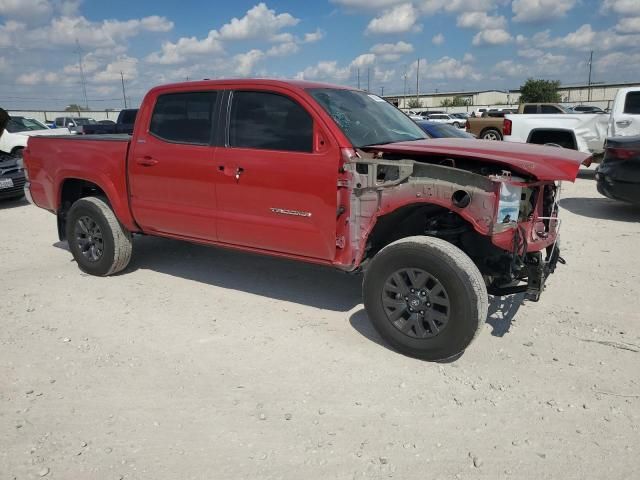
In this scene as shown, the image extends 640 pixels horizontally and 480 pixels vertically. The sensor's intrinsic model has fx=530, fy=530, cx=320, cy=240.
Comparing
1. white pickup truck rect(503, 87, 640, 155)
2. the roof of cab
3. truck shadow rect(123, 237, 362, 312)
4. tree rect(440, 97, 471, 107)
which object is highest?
tree rect(440, 97, 471, 107)

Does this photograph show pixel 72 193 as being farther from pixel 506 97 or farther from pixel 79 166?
pixel 506 97

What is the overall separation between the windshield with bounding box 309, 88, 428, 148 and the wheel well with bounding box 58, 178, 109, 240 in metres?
2.90

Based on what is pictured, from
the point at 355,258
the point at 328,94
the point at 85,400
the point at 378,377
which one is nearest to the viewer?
the point at 85,400

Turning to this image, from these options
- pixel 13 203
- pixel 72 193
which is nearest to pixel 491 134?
pixel 13 203

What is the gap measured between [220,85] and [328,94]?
958 millimetres

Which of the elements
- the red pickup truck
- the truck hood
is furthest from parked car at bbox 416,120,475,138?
the truck hood

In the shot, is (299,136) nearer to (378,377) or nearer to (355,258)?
(355,258)

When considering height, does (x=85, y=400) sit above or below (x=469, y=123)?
below

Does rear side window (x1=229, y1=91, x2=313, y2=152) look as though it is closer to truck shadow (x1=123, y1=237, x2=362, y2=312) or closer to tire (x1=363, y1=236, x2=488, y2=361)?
tire (x1=363, y1=236, x2=488, y2=361)

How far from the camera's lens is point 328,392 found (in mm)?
3352

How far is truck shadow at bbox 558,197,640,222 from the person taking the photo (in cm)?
821

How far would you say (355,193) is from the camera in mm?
3844

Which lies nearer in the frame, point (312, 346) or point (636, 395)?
point (636, 395)

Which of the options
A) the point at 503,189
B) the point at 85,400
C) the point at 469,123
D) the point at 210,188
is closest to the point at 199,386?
the point at 85,400
